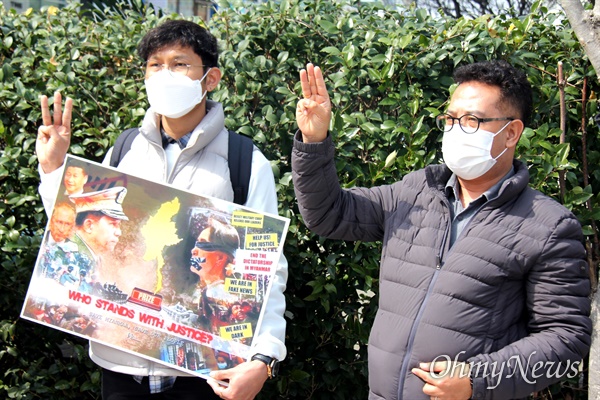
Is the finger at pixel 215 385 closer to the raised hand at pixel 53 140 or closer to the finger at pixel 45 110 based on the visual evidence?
the raised hand at pixel 53 140

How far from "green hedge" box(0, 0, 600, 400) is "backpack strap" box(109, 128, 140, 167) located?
81 cm

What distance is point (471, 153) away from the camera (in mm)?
2375

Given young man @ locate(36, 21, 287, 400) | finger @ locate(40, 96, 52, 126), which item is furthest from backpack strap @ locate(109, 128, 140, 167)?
finger @ locate(40, 96, 52, 126)

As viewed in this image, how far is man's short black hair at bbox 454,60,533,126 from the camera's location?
2.39 metres

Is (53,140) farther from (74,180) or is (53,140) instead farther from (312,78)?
(312,78)

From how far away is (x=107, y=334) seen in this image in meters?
2.47

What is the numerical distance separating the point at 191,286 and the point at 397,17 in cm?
216

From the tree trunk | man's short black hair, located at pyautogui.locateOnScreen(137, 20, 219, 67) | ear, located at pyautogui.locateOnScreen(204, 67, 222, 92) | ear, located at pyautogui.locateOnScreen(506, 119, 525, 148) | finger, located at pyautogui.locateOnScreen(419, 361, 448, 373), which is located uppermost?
the tree trunk

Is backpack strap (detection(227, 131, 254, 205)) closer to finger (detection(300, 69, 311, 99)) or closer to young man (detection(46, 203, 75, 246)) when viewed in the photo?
finger (detection(300, 69, 311, 99))

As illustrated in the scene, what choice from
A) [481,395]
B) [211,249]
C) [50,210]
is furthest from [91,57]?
[481,395]

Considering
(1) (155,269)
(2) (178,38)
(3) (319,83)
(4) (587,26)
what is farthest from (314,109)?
(4) (587,26)

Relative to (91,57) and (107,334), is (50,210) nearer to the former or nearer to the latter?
(107,334)

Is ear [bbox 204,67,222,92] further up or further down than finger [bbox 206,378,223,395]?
further up

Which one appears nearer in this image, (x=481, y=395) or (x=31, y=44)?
(x=481, y=395)
